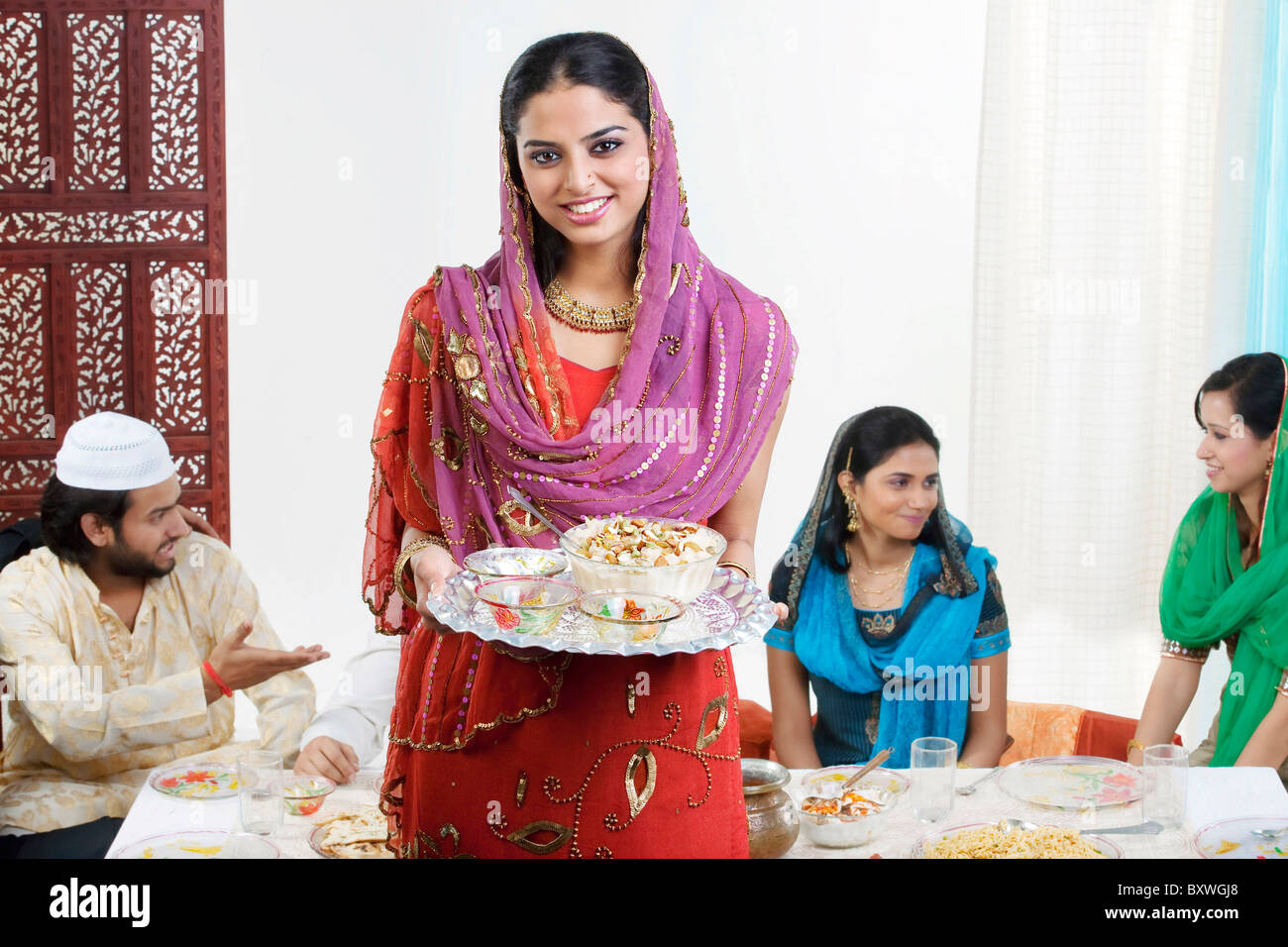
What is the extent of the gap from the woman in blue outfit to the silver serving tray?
4.58 feet

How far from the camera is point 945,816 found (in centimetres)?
251

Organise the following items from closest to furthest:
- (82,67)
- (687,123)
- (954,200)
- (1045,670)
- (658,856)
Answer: (658,856), (82,67), (687,123), (954,200), (1045,670)

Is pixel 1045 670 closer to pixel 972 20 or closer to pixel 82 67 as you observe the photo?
pixel 972 20

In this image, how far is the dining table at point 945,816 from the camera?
2.37 m

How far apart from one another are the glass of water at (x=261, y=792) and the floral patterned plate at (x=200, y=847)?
0.04m

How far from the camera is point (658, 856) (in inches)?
77.5

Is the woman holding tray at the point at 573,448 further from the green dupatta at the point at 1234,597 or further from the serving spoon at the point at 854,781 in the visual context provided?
the green dupatta at the point at 1234,597

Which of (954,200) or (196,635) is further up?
(954,200)

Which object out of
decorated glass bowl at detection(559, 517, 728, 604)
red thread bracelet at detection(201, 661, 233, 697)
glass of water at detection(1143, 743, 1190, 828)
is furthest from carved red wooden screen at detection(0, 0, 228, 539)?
glass of water at detection(1143, 743, 1190, 828)

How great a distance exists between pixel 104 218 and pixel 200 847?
1.64 meters

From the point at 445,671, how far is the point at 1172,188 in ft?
8.60

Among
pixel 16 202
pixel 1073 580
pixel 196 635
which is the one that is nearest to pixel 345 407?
pixel 196 635

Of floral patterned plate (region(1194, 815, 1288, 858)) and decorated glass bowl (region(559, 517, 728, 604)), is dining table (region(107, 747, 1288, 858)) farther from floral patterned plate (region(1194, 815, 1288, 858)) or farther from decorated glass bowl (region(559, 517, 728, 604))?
decorated glass bowl (region(559, 517, 728, 604))

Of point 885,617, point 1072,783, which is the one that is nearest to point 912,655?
point 885,617
